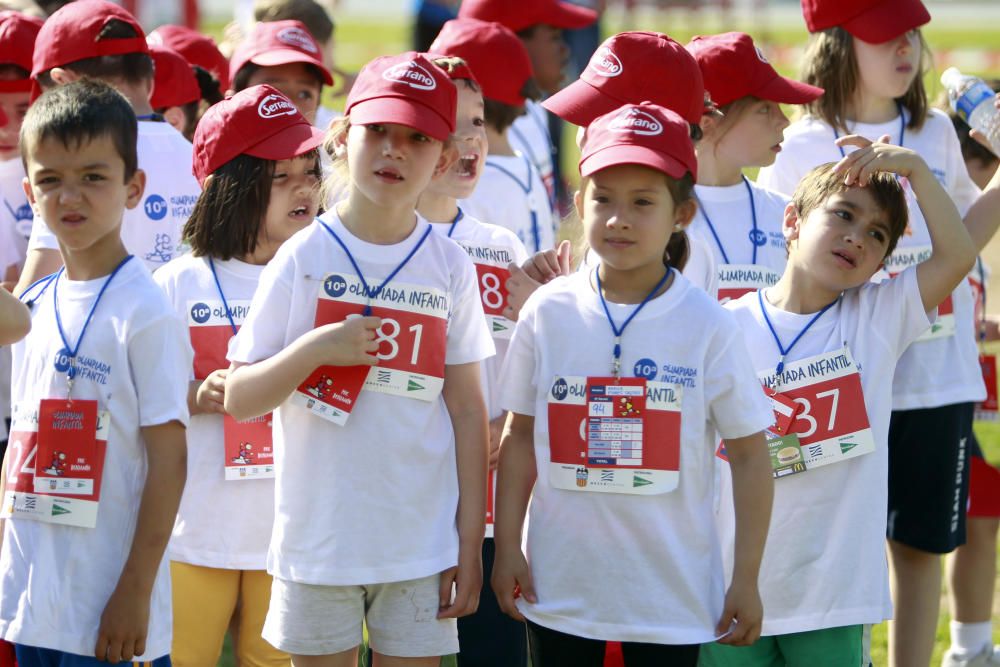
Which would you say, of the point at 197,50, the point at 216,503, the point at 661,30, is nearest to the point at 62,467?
the point at 216,503

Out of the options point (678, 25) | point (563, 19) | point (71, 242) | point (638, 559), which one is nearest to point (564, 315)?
point (638, 559)

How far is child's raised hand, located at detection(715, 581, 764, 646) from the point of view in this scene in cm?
307

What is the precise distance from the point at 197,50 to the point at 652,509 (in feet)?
13.0

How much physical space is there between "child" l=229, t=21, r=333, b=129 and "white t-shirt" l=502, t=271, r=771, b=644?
7.08 ft

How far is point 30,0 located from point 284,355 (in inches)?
148

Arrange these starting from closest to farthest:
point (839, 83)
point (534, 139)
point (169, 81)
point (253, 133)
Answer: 1. point (253, 133)
2. point (839, 83)
3. point (169, 81)
4. point (534, 139)

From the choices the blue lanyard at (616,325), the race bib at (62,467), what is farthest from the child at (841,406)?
the race bib at (62,467)

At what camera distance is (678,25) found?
38.3 metres

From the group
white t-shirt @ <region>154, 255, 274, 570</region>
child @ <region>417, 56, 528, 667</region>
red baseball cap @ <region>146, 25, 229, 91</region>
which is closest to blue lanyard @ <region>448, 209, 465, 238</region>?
child @ <region>417, 56, 528, 667</region>

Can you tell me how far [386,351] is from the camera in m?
3.13

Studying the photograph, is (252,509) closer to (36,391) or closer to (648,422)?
(36,391)

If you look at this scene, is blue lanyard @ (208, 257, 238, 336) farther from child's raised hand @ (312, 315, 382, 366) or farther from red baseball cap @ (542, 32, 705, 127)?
red baseball cap @ (542, 32, 705, 127)

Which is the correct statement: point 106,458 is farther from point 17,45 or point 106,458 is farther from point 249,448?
point 17,45

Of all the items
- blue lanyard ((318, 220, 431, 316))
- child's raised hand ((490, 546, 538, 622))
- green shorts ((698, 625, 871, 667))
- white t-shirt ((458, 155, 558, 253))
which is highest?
white t-shirt ((458, 155, 558, 253))
